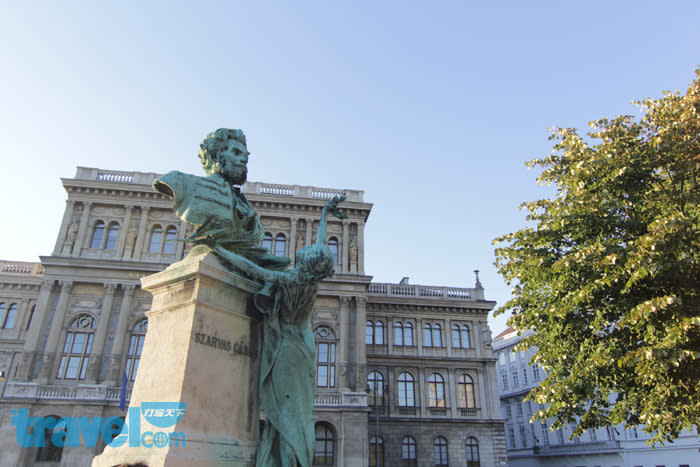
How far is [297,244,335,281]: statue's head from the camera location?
3.74 m

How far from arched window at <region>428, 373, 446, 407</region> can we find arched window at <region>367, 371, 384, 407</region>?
3.56 metres

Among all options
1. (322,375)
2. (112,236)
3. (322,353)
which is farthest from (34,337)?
(322,375)

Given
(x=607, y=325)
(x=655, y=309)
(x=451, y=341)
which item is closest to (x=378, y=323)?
(x=451, y=341)

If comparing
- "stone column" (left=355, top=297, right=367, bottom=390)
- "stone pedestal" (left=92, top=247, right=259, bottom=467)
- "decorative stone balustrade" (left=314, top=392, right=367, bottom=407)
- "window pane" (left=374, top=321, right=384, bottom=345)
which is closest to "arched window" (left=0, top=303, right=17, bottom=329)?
"decorative stone balustrade" (left=314, top=392, right=367, bottom=407)

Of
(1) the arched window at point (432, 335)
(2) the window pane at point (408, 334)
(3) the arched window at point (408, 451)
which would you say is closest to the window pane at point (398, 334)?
(2) the window pane at point (408, 334)

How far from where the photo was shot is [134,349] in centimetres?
2956

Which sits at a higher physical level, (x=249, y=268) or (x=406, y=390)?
(x=406, y=390)

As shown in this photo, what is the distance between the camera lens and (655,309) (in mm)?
8422

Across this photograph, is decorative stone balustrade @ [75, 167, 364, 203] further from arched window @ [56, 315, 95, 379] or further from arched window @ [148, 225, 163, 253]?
arched window @ [56, 315, 95, 379]

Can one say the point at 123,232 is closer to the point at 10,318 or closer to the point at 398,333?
the point at 10,318

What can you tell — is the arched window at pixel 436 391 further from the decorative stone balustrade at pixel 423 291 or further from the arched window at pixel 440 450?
the decorative stone balustrade at pixel 423 291

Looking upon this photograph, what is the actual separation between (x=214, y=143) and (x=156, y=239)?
30.6m

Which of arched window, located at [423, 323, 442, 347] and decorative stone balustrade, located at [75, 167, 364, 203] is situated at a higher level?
decorative stone balustrade, located at [75, 167, 364, 203]

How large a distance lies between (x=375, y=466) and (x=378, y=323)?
9.72 m
